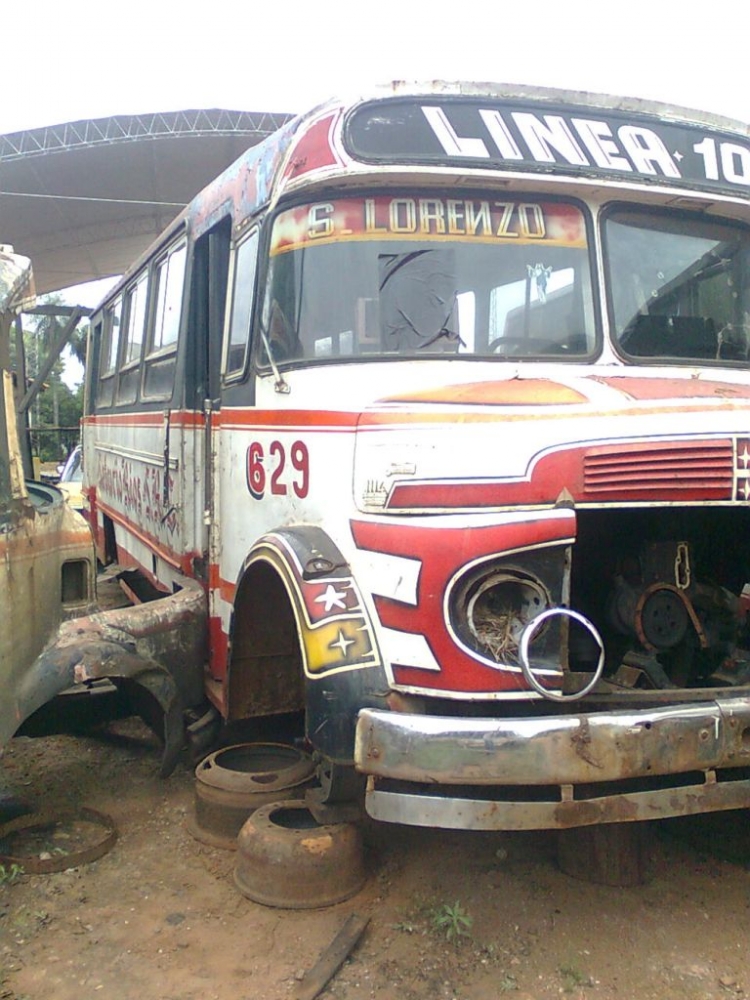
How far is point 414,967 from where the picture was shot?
305cm

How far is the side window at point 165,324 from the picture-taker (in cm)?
534

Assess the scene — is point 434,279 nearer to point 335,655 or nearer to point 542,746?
point 335,655

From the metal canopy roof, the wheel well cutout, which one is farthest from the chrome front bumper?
the metal canopy roof

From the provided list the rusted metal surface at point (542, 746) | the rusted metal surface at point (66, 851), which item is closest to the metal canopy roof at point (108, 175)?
the rusted metal surface at point (66, 851)

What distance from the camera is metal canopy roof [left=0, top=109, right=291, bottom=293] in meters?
19.0

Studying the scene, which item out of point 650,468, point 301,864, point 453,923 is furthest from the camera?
point 301,864

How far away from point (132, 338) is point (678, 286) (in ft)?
14.7

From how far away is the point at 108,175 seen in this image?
2078 centimetres

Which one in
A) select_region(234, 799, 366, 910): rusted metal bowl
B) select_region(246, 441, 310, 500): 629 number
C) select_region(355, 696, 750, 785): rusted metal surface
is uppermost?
select_region(246, 441, 310, 500): 629 number

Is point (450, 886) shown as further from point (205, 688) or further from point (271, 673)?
point (205, 688)

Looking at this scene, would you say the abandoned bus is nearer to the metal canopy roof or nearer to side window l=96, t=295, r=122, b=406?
side window l=96, t=295, r=122, b=406

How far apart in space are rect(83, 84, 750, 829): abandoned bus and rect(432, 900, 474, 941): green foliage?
59 cm

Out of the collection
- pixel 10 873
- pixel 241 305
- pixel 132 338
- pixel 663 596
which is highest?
pixel 132 338

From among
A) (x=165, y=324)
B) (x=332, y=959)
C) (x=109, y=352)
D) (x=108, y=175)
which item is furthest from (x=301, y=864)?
(x=108, y=175)
